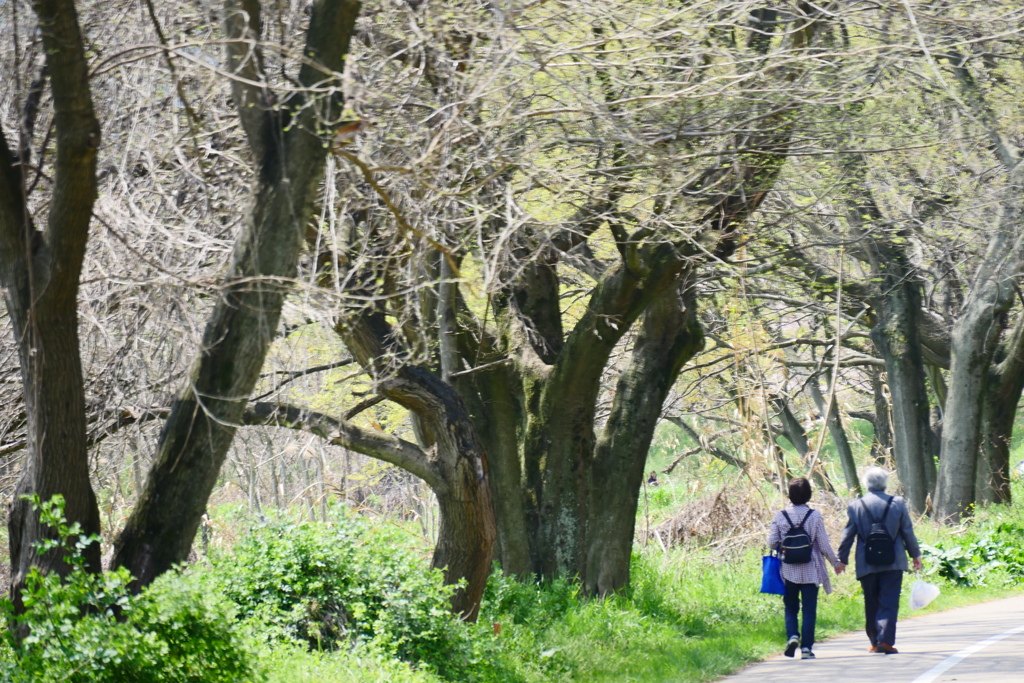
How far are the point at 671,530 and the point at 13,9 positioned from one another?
44.2 ft

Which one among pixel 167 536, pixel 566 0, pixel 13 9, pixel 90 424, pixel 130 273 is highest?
pixel 566 0

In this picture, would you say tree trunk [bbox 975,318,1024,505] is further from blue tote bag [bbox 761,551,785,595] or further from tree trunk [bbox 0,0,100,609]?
tree trunk [bbox 0,0,100,609]

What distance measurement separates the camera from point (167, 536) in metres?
6.52

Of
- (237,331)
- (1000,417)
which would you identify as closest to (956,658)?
(237,331)

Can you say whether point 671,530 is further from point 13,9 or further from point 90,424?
point 13,9

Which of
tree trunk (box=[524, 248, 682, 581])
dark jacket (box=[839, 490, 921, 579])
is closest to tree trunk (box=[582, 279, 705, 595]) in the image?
tree trunk (box=[524, 248, 682, 581])

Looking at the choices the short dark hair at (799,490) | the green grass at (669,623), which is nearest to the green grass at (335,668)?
the green grass at (669,623)

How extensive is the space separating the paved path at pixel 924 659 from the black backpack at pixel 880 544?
33.6 inches

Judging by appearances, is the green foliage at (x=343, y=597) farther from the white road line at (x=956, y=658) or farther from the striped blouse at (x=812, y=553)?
the white road line at (x=956, y=658)

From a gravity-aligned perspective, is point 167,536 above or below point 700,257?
below

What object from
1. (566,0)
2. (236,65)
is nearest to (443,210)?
(566,0)

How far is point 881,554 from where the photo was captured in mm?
10195

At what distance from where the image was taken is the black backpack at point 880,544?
1018 cm

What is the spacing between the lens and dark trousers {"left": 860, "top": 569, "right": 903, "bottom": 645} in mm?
10078
